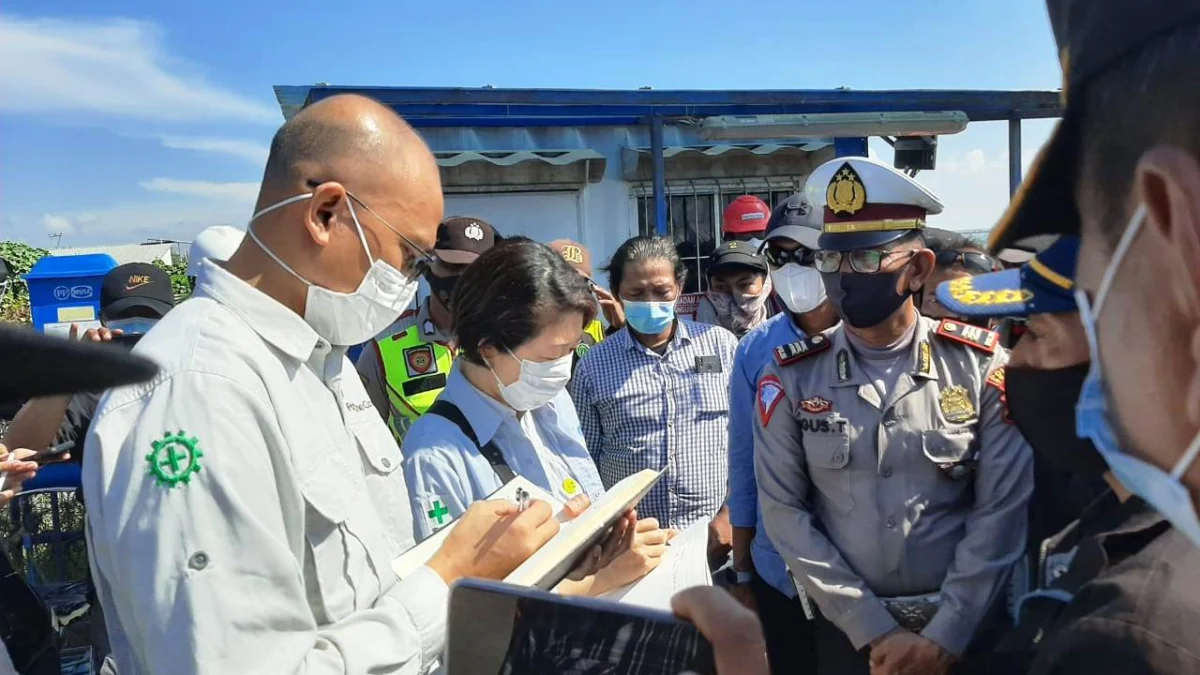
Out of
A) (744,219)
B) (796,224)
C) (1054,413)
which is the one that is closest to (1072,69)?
(1054,413)

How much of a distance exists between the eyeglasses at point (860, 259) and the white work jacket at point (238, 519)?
1720 mm

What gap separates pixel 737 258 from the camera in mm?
4641

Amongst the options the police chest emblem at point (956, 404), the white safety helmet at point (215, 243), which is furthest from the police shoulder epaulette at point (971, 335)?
the white safety helmet at point (215, 243)

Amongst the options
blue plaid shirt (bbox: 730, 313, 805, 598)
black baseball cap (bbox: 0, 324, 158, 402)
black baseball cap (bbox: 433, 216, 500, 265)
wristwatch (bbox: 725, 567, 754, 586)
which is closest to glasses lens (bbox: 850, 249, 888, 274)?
blue plaid shirt (bbox: 730, 313, 805, 598)

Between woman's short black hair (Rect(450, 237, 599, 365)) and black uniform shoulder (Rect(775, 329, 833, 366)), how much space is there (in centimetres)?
76

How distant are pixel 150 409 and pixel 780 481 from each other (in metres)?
1.94

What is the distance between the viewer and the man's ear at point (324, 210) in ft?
5.24

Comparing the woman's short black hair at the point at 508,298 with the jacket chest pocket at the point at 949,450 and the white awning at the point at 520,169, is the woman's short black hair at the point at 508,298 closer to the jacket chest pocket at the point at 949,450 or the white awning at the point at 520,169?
the jacket chest pocket at the point at 949,450

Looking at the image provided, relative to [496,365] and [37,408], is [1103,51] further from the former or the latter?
[37,408]

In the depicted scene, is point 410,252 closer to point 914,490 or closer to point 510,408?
point 510,408

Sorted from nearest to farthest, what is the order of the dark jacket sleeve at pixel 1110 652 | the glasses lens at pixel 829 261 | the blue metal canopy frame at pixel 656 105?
1. the dark jacket sleeve at pixel 1110 652
2. the glasses lens at pixel 829 261
3. the blue metal canopy frame at pixel 656 105

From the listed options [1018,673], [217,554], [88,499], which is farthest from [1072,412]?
[88,499]

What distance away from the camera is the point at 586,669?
91 centimetres

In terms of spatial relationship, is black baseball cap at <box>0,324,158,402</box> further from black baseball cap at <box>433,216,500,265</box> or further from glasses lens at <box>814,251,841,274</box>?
black baseball cap at <box>433,216,500,265</box>
